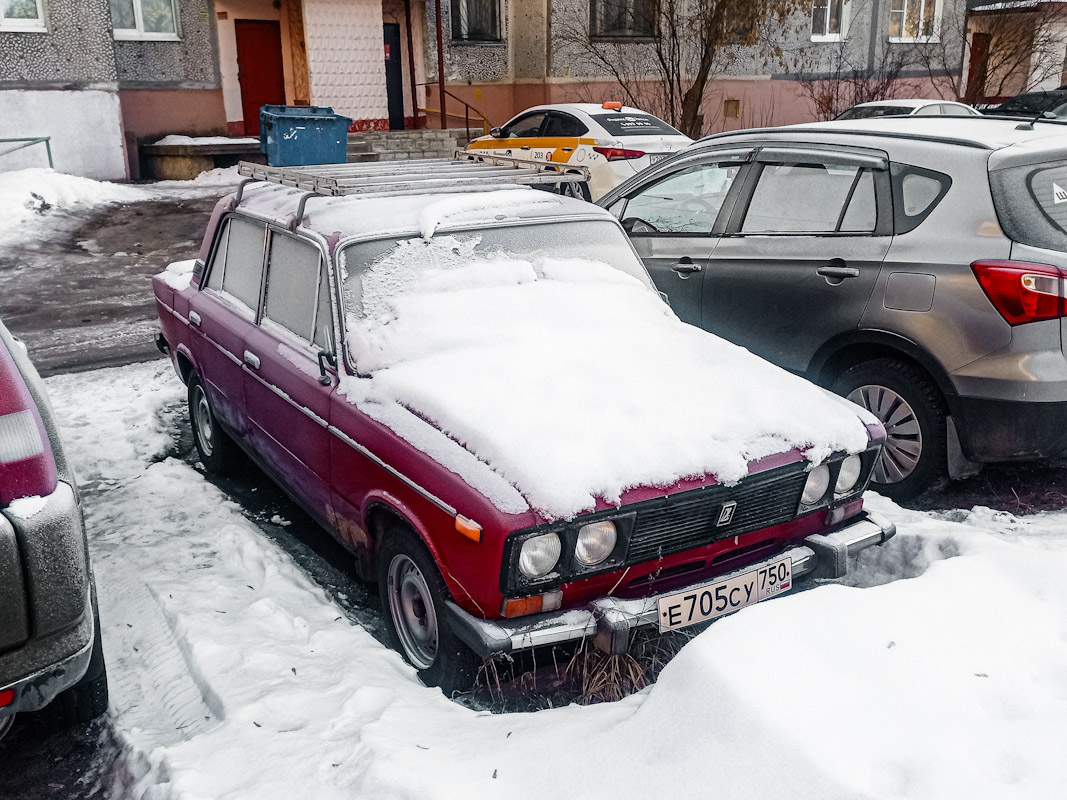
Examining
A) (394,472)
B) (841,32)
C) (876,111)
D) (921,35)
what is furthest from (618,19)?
(394,472)

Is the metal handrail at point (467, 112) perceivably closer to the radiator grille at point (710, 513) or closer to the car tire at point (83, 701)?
the radiator grille at point (710, 513)

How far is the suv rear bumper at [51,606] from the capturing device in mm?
2486

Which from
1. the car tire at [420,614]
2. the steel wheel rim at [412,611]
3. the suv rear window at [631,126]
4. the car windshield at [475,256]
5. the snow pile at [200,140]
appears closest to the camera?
the car tire at [420,614]

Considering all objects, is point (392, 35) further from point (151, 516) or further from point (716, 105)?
point (151, 516)

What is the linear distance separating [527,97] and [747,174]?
61.2ft

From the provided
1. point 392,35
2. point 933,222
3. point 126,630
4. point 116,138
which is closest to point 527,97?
point 392,35

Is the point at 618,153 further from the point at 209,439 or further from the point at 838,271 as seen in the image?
the point at 209,439

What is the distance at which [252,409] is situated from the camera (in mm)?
4590

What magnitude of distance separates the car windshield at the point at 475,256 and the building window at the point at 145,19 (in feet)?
55.3

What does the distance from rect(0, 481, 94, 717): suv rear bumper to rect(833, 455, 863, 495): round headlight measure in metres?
2.60

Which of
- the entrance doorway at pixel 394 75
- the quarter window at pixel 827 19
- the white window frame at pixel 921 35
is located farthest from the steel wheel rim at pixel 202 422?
the white window frame at pixel 921 35

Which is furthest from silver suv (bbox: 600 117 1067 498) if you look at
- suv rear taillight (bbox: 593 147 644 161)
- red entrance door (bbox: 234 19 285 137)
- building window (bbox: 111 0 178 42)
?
red entrance door (bbox: 234 19 285 137)

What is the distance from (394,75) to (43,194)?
10.0m

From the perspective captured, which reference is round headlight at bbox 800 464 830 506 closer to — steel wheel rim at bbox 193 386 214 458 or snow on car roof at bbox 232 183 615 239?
snow on car roof at bbox 232 183 615 239
